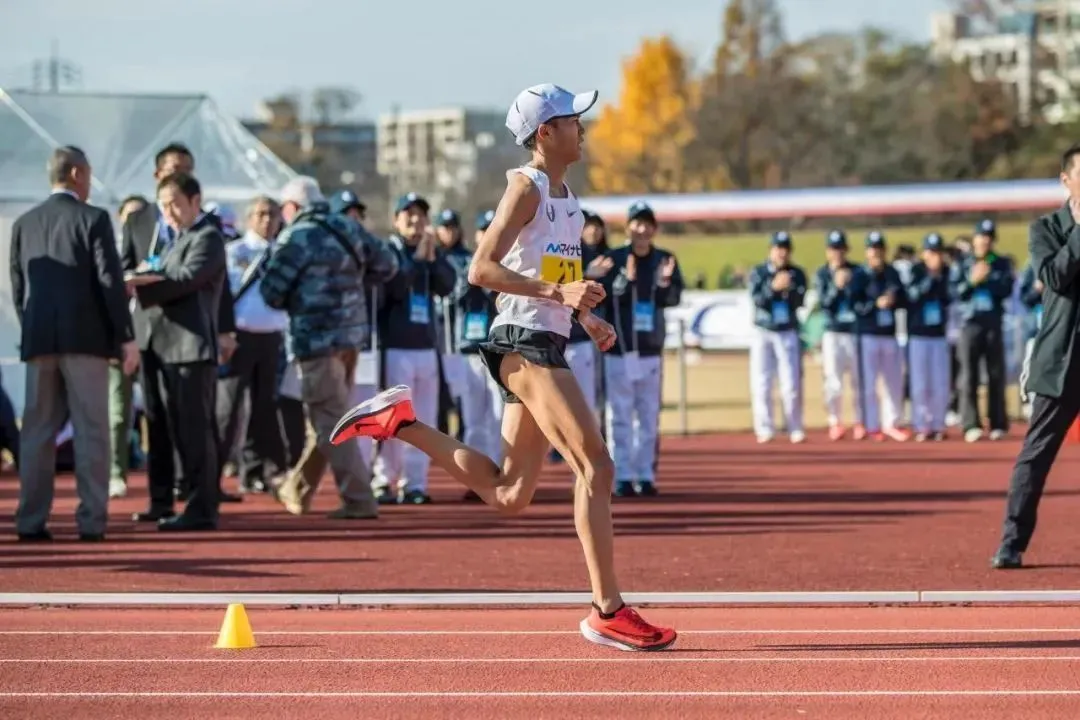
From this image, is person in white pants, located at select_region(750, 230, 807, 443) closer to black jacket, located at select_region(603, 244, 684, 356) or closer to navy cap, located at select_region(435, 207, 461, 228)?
black jacket, located at select_region(603, 244, 684, 356)

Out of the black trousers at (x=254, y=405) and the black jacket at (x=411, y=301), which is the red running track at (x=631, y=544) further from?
the black jacket at (x=411, y=301)

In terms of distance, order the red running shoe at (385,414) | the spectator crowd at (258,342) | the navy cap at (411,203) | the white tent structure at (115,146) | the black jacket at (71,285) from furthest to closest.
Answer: the white tent structure at (115,146)
the navy cap at (411,203)
the spectator crowd at (258,342)
the black jacket at (71,285)
the red running shoe at (385,414)

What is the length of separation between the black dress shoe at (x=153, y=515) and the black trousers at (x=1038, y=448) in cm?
563

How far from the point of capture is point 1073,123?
9144 centimetres

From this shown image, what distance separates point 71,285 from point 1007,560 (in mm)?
5422

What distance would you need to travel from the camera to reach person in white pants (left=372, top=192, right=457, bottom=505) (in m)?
15.6

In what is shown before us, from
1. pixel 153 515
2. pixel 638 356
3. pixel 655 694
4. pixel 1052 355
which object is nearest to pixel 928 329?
pixel 638 356

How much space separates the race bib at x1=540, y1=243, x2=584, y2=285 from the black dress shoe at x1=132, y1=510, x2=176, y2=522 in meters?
6.10

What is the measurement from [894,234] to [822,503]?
171 feet

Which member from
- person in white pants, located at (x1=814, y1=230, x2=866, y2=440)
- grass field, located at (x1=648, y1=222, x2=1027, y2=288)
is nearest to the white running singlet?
person in white pants, located at (x1=814, y1=230, x2=866, y2=440)

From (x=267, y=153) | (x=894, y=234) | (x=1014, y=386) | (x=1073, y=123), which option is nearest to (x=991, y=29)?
(x=1073, y=123)

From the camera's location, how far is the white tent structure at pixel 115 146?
2244 cm

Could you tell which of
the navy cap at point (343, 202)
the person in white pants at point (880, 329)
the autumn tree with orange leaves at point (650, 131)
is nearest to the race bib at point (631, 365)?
the navy cap at point (343, 202)

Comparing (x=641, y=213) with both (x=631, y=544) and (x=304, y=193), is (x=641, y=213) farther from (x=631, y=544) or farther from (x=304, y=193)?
(x=631, y=544)
